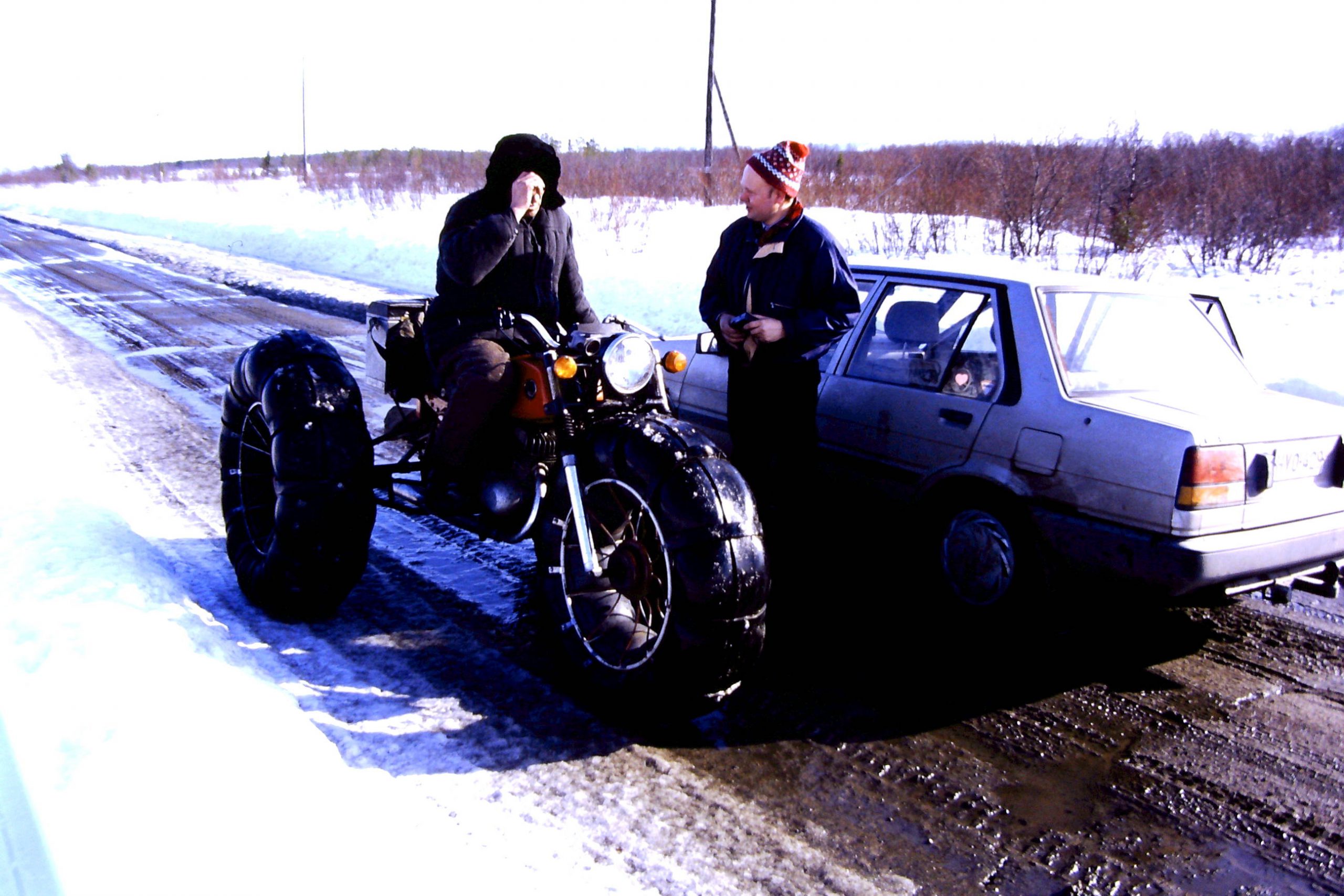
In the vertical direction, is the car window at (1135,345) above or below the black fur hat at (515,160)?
below

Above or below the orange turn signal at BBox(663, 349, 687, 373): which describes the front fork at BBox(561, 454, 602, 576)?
below

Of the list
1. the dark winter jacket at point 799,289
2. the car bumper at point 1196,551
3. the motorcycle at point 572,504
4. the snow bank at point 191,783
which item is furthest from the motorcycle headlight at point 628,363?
the car bumper at point 1196,551

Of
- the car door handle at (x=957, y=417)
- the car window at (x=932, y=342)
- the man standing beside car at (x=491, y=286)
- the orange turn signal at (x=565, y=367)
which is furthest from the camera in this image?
the car window at (x=932, y=342)

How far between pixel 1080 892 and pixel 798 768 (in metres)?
0.92

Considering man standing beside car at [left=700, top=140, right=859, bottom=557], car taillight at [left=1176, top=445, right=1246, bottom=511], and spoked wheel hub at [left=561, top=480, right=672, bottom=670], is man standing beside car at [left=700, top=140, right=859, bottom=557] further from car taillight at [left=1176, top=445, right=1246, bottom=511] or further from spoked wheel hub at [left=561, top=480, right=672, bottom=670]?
car taillight at [left=1176, top=445, right=1246, bottom=511]

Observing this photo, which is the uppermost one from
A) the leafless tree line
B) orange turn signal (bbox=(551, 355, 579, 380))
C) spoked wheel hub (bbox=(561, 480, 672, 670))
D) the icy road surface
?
the leafless tree line

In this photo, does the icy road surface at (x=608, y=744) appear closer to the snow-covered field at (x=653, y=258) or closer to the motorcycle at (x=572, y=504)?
the motorcycle at (x=572, y=504)

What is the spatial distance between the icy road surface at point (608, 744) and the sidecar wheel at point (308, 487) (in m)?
0.18

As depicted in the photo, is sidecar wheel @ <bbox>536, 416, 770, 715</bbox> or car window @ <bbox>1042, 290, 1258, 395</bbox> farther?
car window @ <bbox>1042, 290, 1258, 395</bbox>

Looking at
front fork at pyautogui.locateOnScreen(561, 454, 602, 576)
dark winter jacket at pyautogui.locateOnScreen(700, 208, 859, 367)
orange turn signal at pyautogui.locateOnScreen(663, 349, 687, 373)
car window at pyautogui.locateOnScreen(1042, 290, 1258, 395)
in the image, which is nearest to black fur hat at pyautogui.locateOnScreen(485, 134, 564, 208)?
dark winter jacket at pyautogui.locateOnScreen(700, 208, 859, 367)

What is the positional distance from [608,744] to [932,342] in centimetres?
262

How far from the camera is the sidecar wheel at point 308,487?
3.99 meters

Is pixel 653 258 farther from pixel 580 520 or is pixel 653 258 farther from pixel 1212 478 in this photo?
pixel 580 520

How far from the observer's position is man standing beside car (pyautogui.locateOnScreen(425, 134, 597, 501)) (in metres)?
3.99
